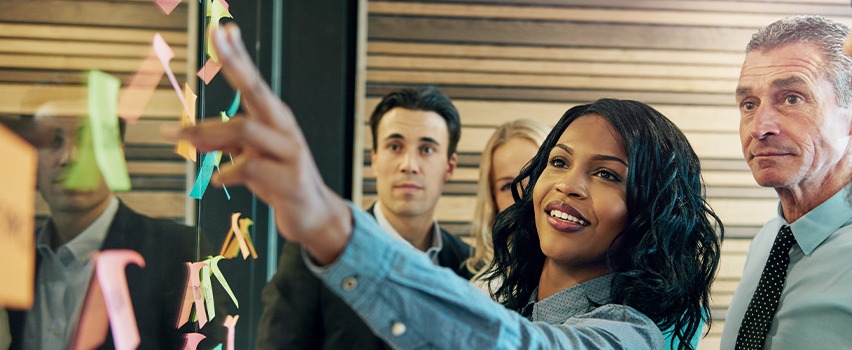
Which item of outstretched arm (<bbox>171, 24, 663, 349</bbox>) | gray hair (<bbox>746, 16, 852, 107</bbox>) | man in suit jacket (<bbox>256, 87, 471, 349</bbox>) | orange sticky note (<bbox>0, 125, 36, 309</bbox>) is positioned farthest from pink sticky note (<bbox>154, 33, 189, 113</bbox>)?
man in suit jacket (<bbox>256, 87, 471, 349</bbox>)

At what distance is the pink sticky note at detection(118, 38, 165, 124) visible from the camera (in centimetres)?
82

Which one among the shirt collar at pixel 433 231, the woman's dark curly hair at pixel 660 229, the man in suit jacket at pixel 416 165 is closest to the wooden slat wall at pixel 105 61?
the woman's dark curly hair at pixel 660 229

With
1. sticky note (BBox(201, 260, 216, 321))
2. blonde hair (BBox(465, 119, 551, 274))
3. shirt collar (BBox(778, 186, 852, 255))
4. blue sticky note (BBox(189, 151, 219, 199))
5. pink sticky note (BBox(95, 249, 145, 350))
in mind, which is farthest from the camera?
blonde hair (BBox(465, 119, 551, 274))

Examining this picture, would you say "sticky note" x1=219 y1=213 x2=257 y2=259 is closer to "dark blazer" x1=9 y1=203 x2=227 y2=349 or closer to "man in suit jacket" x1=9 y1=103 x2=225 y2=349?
"dark blazer" x1=9 y1=203 x2=227 y2=349

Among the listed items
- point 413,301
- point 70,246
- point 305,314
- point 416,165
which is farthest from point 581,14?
point 70,246

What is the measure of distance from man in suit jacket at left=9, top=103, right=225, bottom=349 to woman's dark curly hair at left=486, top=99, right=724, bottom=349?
33.7 inches

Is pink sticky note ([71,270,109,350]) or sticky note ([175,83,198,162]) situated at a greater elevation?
sticky note ([175,83,198,162])

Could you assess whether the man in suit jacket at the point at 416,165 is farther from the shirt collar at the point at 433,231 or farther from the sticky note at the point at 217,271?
the sticky note at the point at 217,271

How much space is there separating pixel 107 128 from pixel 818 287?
1.57m

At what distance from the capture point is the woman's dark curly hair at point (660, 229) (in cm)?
148

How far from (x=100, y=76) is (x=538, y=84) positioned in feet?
11.2

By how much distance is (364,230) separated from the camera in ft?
3.12

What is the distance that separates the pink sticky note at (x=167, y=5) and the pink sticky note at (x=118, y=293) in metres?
0.28

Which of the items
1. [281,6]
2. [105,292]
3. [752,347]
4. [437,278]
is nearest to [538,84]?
[281,6]
